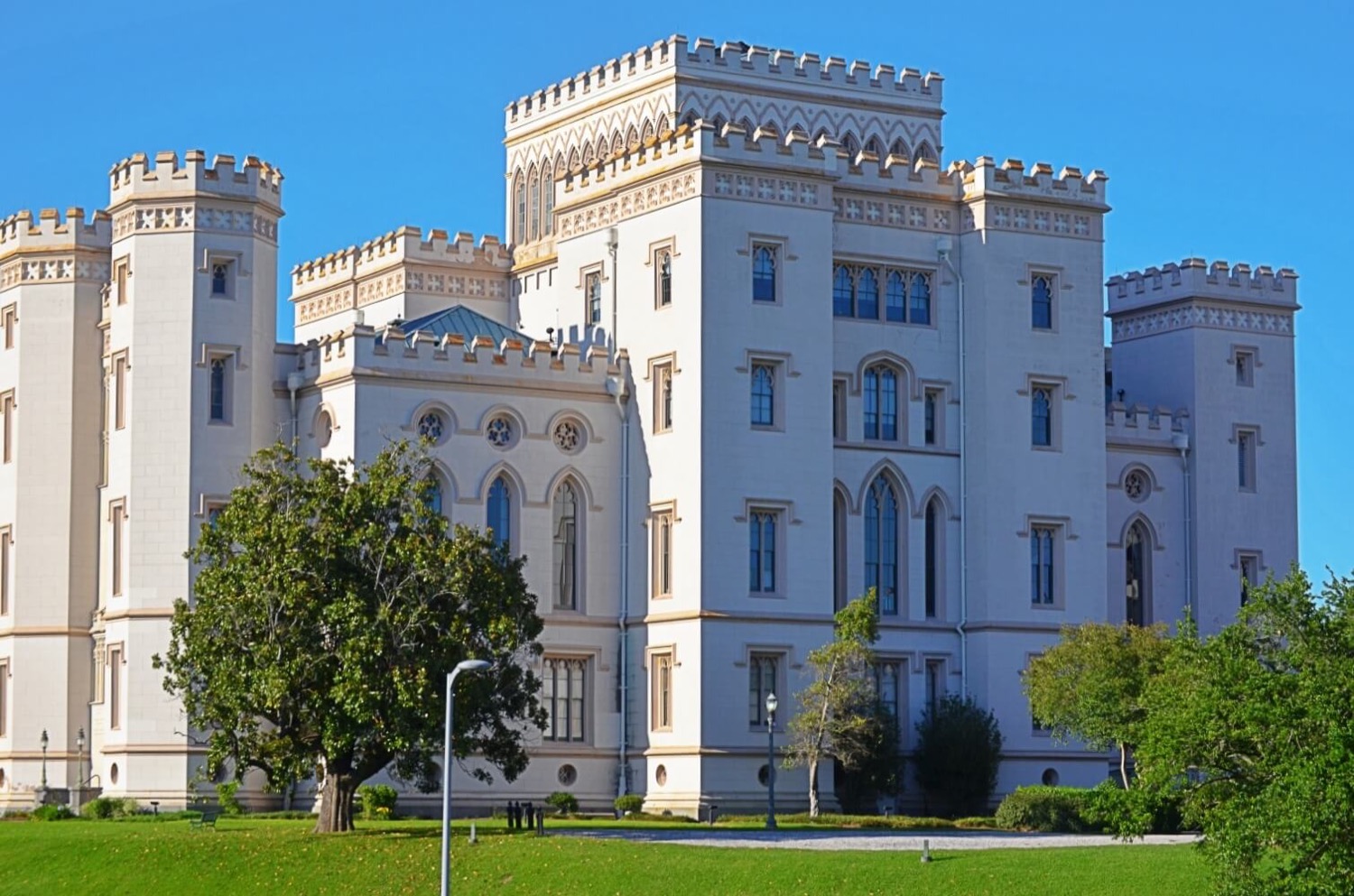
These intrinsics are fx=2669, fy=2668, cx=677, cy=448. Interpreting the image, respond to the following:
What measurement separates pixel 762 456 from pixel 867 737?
7488 millimetres

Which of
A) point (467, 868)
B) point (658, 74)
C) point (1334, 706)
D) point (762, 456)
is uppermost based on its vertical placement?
point (658, 74)

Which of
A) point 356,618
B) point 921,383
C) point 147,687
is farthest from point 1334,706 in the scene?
point 147,687

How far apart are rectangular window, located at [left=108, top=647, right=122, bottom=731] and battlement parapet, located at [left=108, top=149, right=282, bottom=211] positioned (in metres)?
11.8

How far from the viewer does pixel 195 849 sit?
54.3 m

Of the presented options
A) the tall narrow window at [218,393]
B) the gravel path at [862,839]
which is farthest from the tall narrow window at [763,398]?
the tall narrow window at [218,393]

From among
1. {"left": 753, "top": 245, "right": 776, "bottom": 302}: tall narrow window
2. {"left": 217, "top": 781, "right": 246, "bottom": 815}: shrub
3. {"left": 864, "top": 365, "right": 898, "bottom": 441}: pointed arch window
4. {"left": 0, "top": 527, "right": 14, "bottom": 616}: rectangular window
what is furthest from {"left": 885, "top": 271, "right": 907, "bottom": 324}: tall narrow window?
{"left": 0, "top": 527, "right": 14, "bottom": 616}: rectangular window

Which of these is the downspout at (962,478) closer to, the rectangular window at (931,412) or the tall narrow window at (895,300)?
the rectangular window at (931,412)

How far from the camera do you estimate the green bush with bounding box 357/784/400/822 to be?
212 feet

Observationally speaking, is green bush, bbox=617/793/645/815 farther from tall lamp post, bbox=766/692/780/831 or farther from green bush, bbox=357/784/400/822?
green bush, bbox=357/784/400/822

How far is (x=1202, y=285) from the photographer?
260 feet

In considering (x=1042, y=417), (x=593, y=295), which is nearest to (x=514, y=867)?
(x=593, y=295)

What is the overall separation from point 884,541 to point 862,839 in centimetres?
1539

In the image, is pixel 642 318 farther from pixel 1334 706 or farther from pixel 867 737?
pixel 1334 706

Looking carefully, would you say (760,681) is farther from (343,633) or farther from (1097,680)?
(343,633)
